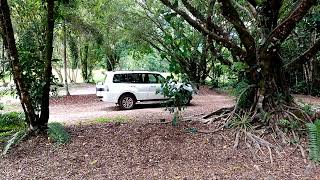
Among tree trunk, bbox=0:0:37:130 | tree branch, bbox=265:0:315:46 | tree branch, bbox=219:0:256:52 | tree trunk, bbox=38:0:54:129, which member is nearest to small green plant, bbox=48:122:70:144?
tree trunk, bbox=38:0:54:129

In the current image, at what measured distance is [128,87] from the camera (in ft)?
46.6

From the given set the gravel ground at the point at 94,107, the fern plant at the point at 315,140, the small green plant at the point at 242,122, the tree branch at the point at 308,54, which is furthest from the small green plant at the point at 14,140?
the gravel ground at the point at 94,107

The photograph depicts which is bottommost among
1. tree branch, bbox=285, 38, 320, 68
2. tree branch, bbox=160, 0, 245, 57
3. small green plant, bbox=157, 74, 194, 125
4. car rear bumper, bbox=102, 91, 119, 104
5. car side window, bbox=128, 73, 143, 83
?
car rear bumper, bbox=102, 91, 119, 104

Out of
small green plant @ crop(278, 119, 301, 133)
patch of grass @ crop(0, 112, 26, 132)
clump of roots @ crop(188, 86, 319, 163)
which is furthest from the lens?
patch of grass @ crop(0, 112, 26, 132)

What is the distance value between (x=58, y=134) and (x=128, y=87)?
787cm

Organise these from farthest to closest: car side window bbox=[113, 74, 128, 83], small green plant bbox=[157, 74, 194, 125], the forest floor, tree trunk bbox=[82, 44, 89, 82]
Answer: tree trunk bbox=[82, 44, 89, 82] < car side window bbox=[113, 74, 128, 83] < small green plant bbox=[157, 74, 194, 125] < the forest floor

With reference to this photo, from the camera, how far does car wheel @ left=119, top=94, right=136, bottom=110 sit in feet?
47.2

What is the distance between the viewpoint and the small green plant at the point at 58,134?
6.34m

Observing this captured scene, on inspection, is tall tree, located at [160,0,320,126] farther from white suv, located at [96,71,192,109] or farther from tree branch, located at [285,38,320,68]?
white suv, located at [96,71,192,109]

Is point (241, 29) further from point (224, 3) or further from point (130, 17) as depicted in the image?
point (130, 17)

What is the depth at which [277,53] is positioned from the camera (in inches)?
292

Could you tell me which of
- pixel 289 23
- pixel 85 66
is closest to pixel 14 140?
pixel 289 23

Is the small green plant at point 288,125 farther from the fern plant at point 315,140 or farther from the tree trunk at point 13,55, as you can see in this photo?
the tree trunk at point 13,55

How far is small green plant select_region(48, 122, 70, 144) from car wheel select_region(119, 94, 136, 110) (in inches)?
305
